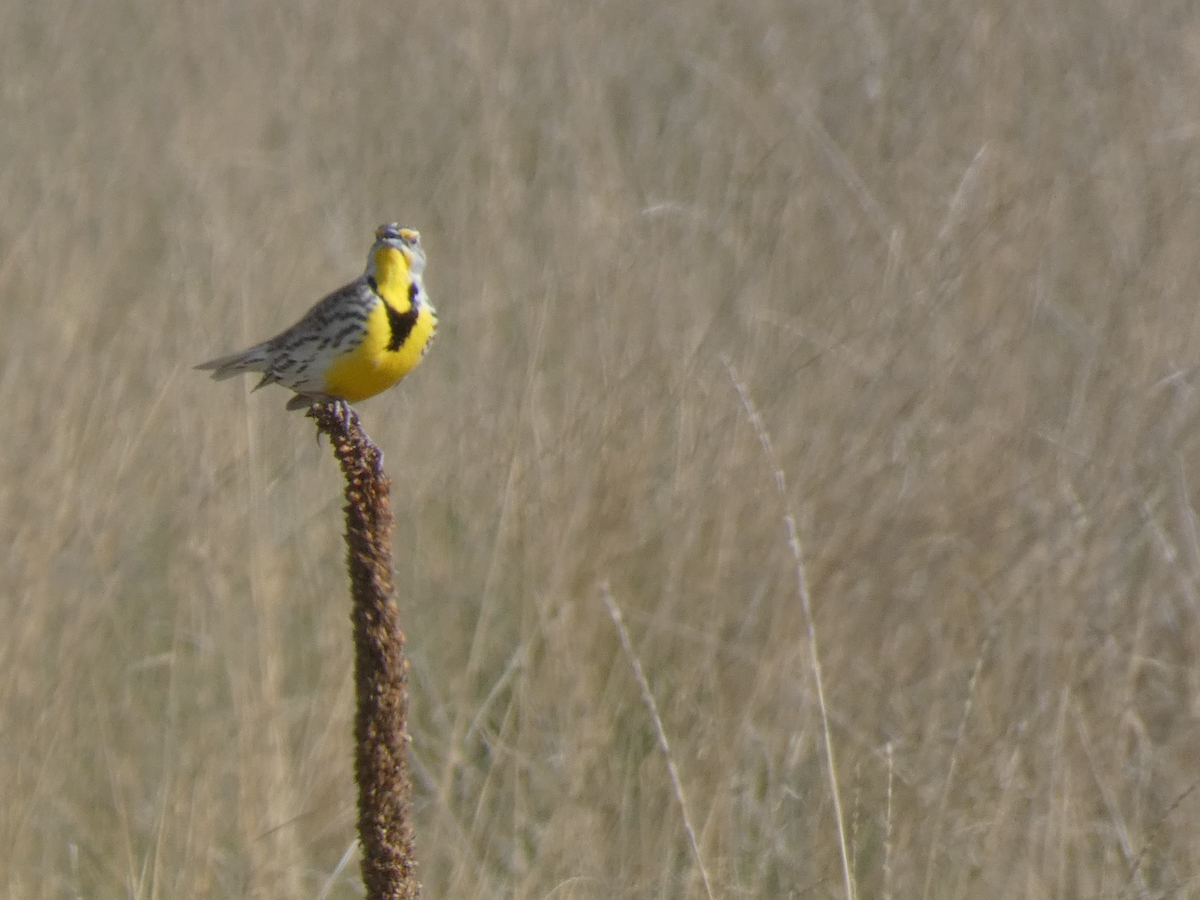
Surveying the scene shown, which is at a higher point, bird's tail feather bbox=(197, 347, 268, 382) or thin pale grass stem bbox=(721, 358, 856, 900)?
bird's tail feather bbox=(197, 347, 268, 382)

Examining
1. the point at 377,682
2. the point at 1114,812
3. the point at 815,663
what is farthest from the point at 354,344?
the point at 1114,812

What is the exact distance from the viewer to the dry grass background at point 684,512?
Result: 2178mm

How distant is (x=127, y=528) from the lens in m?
2.61

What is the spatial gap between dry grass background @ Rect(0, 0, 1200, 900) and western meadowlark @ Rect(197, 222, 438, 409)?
384 mm

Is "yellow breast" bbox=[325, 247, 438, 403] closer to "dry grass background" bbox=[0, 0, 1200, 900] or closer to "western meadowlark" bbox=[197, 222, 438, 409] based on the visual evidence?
"western meadowlark" bbox=[197, 222, 438, 409]

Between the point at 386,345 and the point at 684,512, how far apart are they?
0.67m

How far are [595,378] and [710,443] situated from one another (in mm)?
250

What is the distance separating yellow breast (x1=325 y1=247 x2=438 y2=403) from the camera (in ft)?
6.29


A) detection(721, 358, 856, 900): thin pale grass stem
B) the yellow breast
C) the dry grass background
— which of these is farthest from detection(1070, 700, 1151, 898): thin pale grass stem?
the yellow breast

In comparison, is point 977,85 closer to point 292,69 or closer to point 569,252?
point 569,252

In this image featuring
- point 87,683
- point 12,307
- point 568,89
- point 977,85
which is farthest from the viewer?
point 568,89

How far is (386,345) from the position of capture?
76.3 inches

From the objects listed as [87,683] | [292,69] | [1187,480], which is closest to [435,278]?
[292,69]

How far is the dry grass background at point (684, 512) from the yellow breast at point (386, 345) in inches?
15.7
